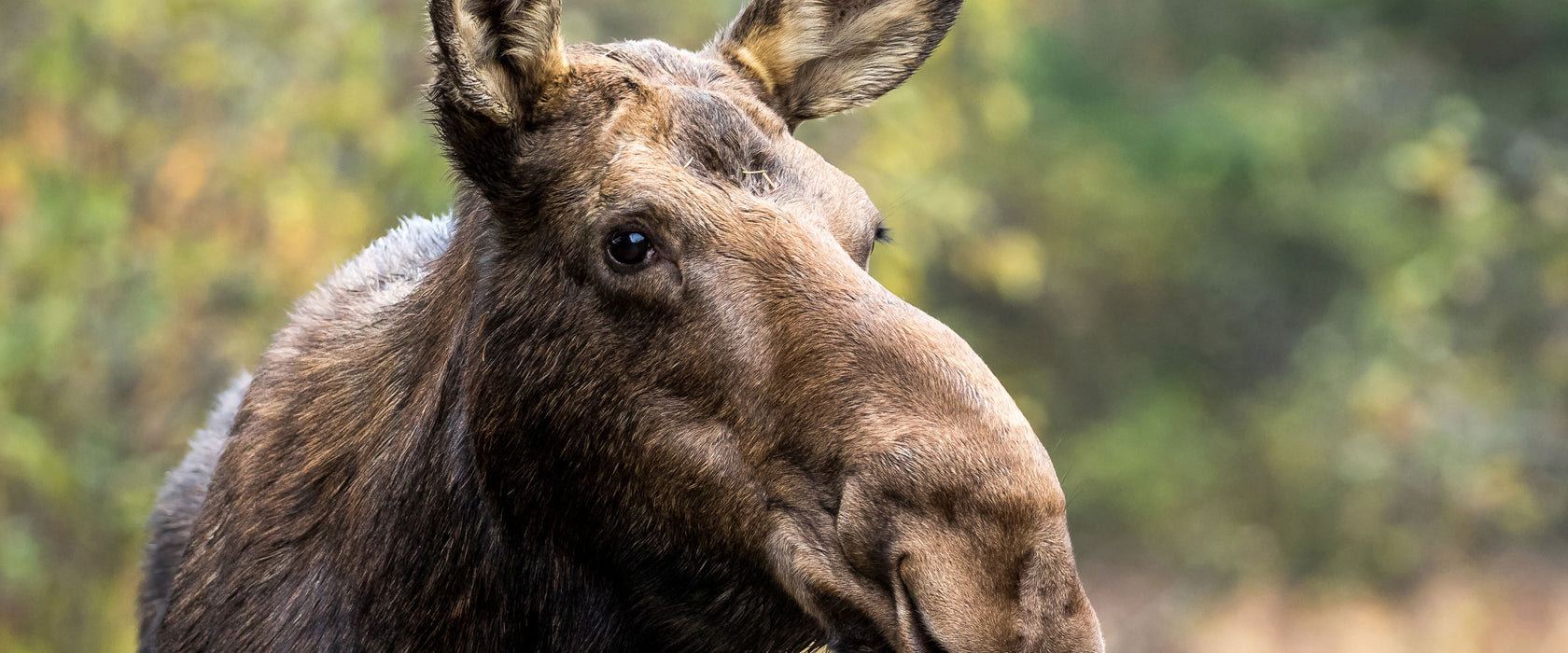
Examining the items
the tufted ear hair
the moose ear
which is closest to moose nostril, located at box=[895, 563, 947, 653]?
the moose ear

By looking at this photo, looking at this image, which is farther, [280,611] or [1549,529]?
[1549,529]

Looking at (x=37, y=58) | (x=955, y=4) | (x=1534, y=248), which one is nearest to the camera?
(x=955, y=4)

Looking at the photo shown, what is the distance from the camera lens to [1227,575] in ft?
51.3

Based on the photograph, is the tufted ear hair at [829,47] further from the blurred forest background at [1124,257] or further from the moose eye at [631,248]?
the blurred forest background at [1124,257]

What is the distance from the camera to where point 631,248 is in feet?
9.20

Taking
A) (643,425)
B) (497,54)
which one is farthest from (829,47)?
(643,425)

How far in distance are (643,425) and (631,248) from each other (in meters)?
0.32

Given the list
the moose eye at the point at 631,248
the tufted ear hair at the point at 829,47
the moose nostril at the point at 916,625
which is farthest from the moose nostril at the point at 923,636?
the tufted ear hair at the point at 829,47

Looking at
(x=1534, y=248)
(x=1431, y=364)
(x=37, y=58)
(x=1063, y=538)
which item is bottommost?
→ (x=1063, y=538)

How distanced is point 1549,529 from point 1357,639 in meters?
2.24

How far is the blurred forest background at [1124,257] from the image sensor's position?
7.49 m

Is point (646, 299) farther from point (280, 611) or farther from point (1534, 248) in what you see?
point (1534, 248)

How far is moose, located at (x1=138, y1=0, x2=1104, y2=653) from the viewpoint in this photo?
7.77ft

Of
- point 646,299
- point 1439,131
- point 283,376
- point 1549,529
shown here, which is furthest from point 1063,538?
point 1549,529
